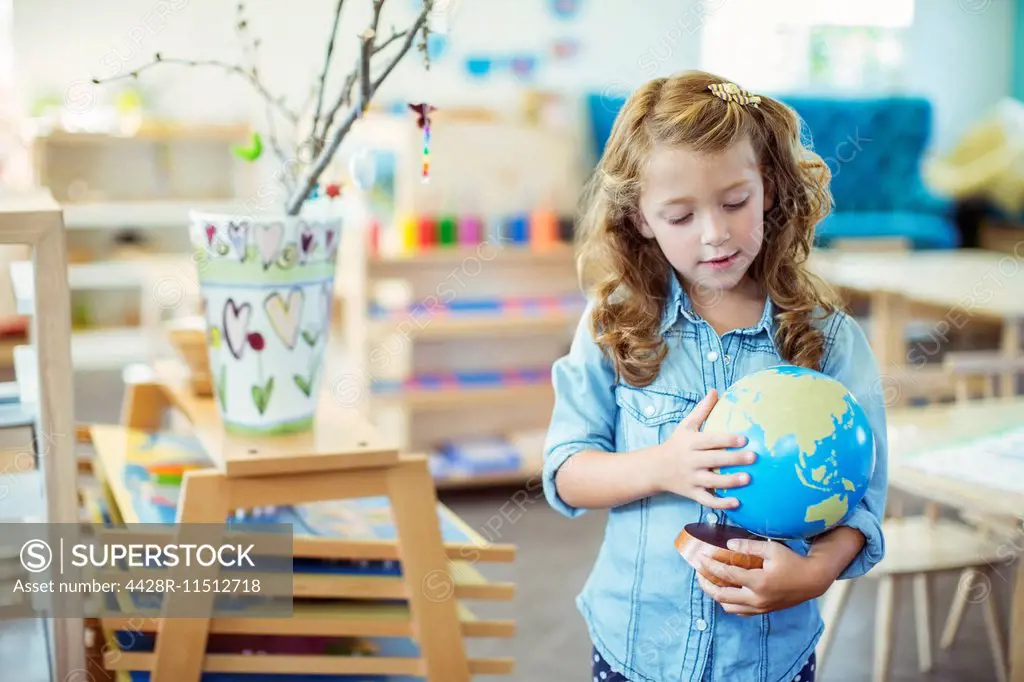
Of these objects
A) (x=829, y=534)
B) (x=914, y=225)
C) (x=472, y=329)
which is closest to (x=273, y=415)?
(x=829, y=534)

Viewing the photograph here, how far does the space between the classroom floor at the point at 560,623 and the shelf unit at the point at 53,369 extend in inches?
31.2

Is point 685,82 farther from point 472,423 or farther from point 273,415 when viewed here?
point 472,423

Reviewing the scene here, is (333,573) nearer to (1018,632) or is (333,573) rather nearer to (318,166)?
(318,166)

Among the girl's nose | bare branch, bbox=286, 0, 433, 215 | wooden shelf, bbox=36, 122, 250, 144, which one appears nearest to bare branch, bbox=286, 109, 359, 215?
bare branch, bbox=286, 0, 433, 215

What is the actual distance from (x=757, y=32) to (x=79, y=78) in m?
4.11

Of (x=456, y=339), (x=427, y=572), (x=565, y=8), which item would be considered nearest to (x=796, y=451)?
(x=427, y=572)

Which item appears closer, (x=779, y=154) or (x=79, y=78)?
(x=779, y=154)

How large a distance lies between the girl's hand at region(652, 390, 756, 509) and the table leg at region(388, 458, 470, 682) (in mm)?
458

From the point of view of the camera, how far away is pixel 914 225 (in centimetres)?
660

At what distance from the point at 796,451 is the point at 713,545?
0.47ft

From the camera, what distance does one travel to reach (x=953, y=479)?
200 centimetres

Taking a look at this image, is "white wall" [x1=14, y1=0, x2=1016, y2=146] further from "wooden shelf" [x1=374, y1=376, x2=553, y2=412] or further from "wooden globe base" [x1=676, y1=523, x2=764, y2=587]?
"wooden globe base" [x1=676, y1=523, x2=764, y2=587]

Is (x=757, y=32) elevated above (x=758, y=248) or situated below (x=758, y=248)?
above

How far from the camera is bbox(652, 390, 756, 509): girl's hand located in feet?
3.92
